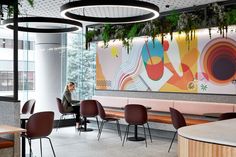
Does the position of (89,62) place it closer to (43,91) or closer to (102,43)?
(102,43)

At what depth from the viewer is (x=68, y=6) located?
611 cm

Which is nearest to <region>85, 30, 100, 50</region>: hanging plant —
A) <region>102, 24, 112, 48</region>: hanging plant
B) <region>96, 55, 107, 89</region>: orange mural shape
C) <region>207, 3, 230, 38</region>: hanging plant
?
<region>102, 24, 112, 48</region>: hanging plant

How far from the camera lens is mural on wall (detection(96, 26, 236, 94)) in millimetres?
7707

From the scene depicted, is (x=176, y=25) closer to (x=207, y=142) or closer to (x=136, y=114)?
(x=136, y=114)

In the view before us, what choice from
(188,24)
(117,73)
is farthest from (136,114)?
(117,73)

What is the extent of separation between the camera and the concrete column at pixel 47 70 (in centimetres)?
1061

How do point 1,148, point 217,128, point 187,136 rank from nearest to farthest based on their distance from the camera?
1. point 187,136
2. point 217,128
3. point 1,148

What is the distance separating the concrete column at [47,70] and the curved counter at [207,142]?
762 cm

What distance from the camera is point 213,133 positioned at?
10.9ft

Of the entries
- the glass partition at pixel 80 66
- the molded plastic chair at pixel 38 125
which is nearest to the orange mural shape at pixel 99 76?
the glass partition at pixel 80 66

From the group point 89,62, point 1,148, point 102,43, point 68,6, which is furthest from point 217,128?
point 89,62

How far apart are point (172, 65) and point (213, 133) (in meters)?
5.49

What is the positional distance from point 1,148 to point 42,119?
3.21ft

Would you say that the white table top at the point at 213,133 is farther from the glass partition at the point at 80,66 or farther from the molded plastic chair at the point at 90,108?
the glass partition at the point at 80,66
